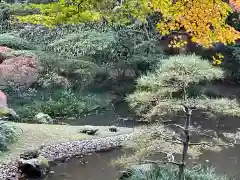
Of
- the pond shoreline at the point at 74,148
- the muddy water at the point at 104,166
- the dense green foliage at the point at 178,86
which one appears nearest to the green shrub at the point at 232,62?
the muddy water at the point at 104,166

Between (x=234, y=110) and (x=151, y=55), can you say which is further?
(x=151, y=55)

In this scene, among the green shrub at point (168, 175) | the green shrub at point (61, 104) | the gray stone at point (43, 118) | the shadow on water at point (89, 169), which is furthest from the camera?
the green shrub at point (61, 104)

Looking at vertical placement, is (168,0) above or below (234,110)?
above

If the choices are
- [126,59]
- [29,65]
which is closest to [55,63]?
[29,65]

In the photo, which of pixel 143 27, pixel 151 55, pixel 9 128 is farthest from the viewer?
pixel 143 27

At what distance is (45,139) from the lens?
8.92m

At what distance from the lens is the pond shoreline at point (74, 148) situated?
7.48 m

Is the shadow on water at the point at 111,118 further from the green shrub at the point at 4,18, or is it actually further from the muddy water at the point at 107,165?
the green shrub at the point at 4,18

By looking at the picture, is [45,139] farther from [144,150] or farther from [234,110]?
[234,110]

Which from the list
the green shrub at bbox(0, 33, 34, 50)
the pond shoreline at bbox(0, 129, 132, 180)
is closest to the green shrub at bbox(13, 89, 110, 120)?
the pond shoreline at bbox(0, 129, 132, 180)

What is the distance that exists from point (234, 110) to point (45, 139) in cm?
455

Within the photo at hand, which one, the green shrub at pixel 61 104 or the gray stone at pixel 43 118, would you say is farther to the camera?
the green shrub at pixel 61 104

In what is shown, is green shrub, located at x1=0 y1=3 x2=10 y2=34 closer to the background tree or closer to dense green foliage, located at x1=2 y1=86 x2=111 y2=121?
dense green foliage, located at x1=2 y1=86 x2=111 y2=121

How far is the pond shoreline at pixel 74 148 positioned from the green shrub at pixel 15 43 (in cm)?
605
